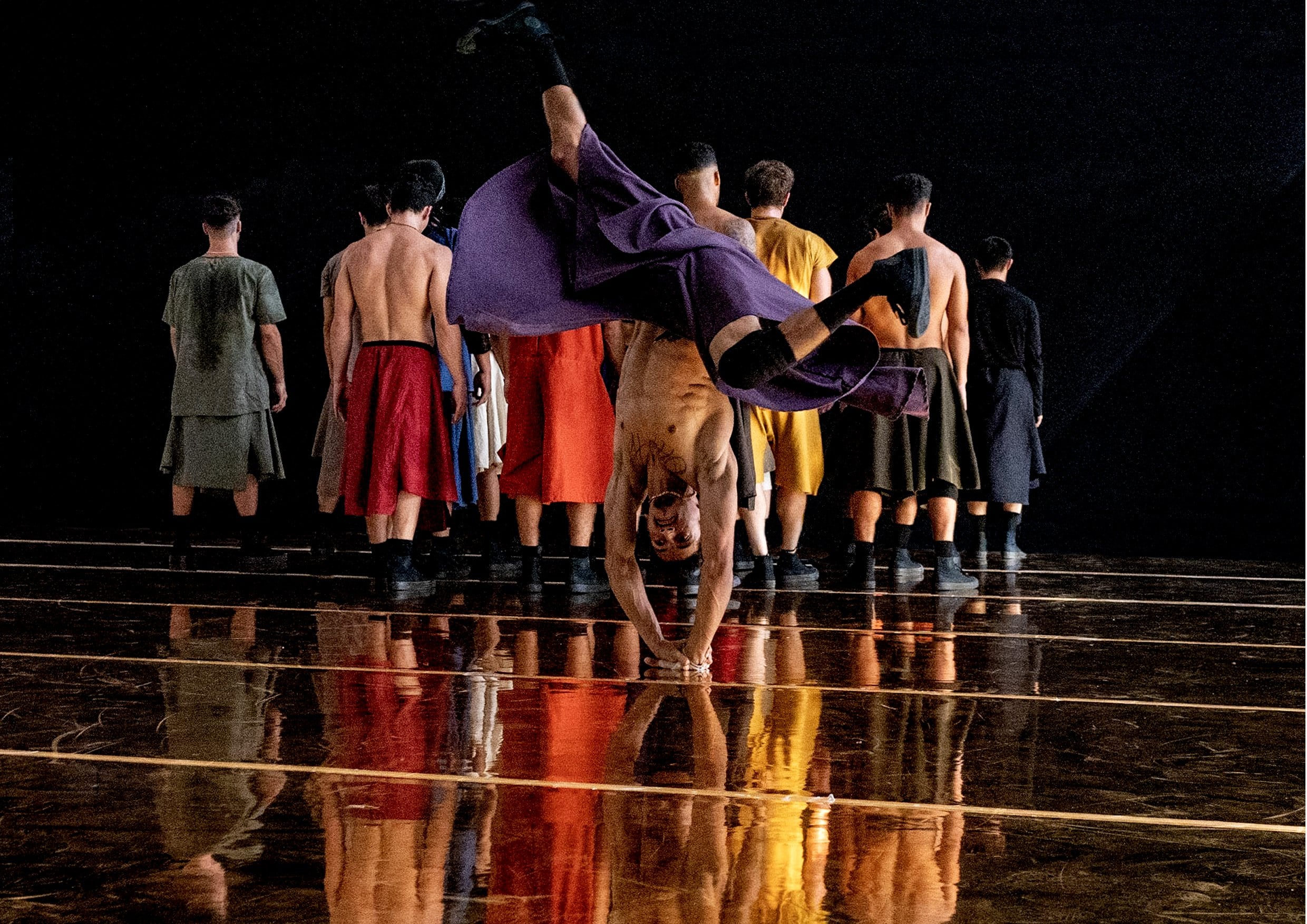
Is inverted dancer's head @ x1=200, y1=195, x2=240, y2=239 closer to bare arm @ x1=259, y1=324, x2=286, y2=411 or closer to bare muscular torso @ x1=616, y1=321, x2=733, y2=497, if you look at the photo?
bare arm @ x1=259, y1=324, x2=286, y2=411

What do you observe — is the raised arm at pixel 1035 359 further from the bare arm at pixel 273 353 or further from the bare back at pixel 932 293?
the bare arm at pixel 273 353

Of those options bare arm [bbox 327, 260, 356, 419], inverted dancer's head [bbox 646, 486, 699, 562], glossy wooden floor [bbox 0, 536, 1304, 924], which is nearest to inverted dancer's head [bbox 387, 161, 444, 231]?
bare arm [bbox 327, 260, 356, 419]

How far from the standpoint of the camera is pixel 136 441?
855cm

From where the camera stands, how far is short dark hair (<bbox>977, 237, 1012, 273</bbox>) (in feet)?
22.0

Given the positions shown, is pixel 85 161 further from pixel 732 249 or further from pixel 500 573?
pixel 732 249

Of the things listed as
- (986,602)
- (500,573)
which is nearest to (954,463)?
(986,602)

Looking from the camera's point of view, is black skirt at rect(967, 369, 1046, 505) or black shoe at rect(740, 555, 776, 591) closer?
black shoe at rect(740, 555, 776, 591)

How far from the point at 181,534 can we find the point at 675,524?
3.65 metres

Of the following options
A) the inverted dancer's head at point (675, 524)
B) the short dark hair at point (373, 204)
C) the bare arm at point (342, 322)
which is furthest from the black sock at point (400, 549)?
the inverted dancer's head at point (675, 524)

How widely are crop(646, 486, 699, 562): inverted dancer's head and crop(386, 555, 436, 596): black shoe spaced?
1.76 m

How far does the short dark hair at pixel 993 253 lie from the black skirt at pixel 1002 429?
0.48 metres

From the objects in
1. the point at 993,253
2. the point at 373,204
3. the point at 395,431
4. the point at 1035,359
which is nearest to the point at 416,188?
the point at 373,204

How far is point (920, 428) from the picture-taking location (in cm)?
580

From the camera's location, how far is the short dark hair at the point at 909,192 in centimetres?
555
